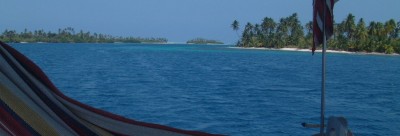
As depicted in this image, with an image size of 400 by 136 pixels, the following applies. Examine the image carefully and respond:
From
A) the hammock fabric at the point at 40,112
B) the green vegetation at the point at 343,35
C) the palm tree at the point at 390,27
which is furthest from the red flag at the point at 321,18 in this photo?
the palm tree at the point at 390,27

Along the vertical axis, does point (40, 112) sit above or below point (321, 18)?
below

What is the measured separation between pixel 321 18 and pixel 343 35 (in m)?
78.9

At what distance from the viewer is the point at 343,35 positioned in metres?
77.9

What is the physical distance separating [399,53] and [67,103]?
249 ft

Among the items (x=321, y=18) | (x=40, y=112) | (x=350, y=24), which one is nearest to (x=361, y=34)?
(x=350, y=24)

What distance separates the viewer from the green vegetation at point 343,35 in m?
71.6

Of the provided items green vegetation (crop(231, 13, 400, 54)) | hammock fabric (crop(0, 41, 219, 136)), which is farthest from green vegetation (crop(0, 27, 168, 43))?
hammock fabric (crop(0, 41, 219, 136))

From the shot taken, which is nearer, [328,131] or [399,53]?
[328,131]

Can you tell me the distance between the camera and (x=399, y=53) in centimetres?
7212

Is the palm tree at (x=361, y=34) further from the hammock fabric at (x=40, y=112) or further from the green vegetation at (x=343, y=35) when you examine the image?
the hammock fabric at (x=40, y=112)

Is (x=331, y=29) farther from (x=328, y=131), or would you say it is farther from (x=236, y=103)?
(x=236, y=103)

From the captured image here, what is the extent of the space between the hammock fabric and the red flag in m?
0.68

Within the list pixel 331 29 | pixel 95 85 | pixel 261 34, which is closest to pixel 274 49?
pixel 261 34

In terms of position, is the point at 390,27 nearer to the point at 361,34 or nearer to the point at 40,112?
the point at 361,34
